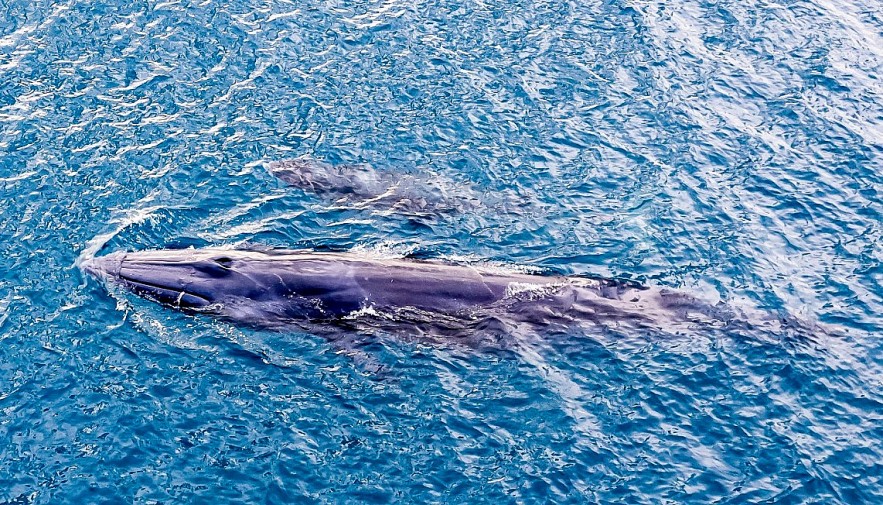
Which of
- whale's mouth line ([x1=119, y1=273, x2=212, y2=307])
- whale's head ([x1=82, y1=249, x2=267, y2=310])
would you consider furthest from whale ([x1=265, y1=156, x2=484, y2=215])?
whale's mouth line ([x1=119, y1=273, x2=212, y2=307])

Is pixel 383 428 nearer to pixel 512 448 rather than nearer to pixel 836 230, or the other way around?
pixel 512 448

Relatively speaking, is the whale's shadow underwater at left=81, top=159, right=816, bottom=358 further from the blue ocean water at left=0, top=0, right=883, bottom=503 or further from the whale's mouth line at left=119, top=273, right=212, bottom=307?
the blue ocean water at left=0, top=0, right=883, bottom=503

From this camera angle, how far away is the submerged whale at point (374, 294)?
867 inches

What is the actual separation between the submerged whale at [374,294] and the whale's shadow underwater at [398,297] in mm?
24

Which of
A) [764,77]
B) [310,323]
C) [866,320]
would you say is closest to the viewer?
[310,323]

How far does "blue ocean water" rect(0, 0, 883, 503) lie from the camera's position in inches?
752

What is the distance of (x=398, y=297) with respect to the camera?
72.9 ft

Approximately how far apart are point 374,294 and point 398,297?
57 centimetres

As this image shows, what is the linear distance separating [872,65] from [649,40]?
7.96 m

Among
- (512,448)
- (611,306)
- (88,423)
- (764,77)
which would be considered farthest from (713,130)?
(88,423)

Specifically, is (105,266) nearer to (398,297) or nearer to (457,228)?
(398,297)

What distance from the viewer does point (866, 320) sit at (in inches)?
925

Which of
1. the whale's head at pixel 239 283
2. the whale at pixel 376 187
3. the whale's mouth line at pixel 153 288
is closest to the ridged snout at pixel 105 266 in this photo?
the whale's head at pixel 239 283

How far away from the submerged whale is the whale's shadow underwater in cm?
2
